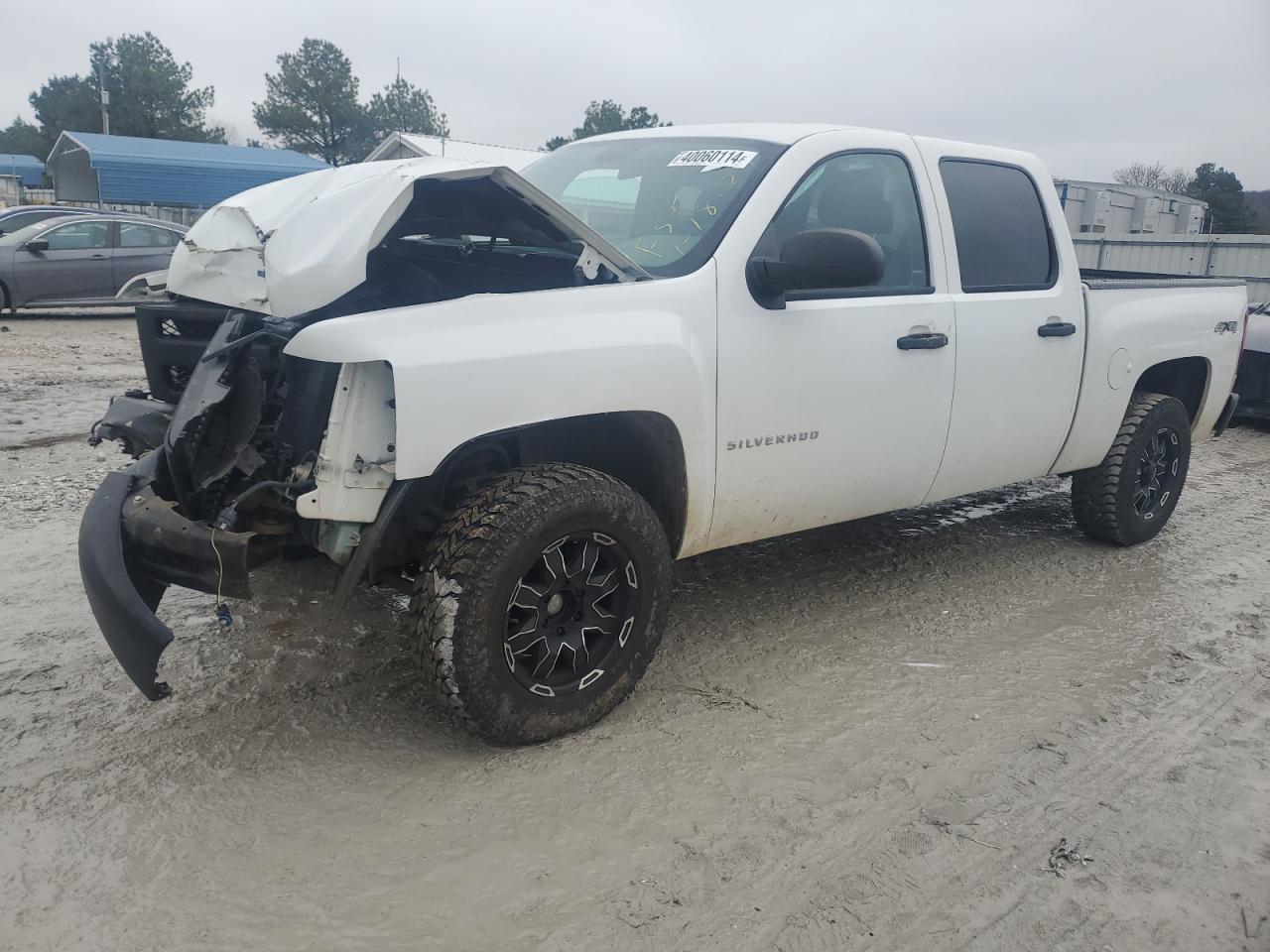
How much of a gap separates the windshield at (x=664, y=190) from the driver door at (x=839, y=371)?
15cm

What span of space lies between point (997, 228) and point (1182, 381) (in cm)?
199

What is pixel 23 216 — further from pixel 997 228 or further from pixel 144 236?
pixel 997 228

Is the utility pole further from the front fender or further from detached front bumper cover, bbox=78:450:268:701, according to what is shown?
the front fender

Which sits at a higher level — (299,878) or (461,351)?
(461,351)

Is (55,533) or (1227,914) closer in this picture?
(1227,914)

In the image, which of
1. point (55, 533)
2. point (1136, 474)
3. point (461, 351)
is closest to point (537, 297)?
point (461, 351)

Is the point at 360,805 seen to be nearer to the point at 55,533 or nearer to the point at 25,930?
the point at 25,930

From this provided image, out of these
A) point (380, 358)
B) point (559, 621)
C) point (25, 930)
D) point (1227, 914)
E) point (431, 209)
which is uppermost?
point (431, 209)

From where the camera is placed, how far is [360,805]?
2.81 m

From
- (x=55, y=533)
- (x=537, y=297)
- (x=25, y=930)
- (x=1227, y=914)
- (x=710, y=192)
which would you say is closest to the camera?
(x=25, y=930)

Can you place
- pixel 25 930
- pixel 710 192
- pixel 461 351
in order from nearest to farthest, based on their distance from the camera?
pixel 25 930
pixel 461 351
pixel 710 192

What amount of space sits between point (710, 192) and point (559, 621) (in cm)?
165

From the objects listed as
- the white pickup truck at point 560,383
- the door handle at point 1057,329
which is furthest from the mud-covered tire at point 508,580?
the door handle at point 1057,329

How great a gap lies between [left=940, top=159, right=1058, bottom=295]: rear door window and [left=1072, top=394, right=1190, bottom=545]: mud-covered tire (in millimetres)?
1077
